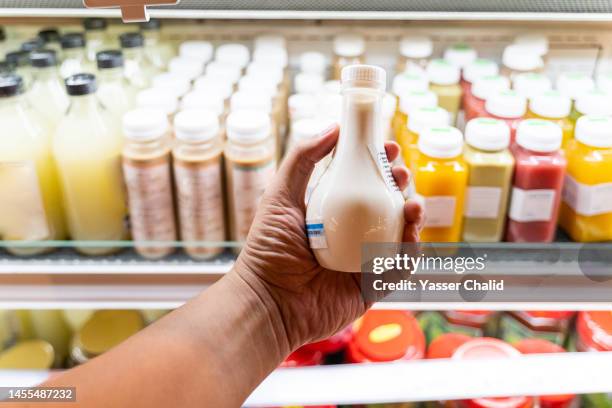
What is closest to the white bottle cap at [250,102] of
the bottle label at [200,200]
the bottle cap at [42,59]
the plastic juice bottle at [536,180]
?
the bottle label at [200,200]

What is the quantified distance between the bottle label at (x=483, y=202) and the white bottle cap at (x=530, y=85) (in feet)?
0.83

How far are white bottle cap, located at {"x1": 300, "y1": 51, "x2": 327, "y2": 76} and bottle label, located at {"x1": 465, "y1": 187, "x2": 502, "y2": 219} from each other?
1.50 feet

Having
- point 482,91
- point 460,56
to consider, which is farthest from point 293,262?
point 460,56

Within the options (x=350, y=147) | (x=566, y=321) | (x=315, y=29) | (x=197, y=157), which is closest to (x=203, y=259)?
(x=197, y=157)

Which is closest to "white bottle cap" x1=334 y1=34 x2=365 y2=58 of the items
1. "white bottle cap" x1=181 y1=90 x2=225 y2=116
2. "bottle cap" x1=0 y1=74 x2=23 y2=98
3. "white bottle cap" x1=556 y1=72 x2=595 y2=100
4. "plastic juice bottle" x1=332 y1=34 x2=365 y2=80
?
"plastic juice bottle" x1=332 y1=34 x2=365 y2=80

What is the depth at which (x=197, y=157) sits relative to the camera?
3.25ft

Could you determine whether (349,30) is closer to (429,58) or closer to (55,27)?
(429,58)

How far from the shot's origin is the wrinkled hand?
0.84m

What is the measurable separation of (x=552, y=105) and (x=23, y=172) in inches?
37.9

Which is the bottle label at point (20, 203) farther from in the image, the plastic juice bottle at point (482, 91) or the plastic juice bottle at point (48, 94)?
the plastic juice bottle at point (482, 91)

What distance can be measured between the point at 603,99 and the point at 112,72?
935 millimetres

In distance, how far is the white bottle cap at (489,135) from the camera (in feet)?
3.22

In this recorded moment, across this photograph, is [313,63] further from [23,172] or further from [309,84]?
[23,172]

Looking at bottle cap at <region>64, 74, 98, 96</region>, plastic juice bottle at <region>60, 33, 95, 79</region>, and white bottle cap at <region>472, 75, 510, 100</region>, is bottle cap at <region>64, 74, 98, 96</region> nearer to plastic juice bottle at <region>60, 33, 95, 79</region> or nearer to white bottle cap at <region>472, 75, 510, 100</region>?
plastic juice bottle at <region>60, 33, 95, 79</region>
